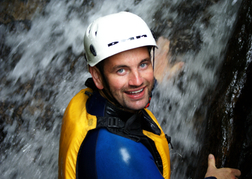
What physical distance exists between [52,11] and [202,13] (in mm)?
3729

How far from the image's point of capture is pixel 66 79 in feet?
15.4

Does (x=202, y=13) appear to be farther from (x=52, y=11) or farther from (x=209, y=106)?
(x=52, y=11)

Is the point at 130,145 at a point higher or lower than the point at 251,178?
higher

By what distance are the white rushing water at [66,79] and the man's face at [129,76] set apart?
1989 mm

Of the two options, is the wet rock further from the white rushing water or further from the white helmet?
the white helmet

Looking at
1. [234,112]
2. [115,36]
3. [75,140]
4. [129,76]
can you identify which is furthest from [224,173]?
[115,36]

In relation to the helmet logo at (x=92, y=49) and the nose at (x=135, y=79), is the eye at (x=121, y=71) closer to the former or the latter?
the nose at (x=135, y=79)

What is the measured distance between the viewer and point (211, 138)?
9.68 ft

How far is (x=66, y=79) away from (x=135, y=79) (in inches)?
128

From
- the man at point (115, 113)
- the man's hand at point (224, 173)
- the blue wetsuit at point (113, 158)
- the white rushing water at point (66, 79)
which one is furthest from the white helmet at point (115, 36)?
the white rushing water at point (66, 79)

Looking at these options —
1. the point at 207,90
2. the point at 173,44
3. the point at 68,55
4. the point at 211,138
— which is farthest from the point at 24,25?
the point at 211,138

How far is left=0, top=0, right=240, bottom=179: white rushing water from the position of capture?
3.91 metres

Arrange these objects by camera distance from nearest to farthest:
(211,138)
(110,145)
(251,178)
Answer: (110,145) → (251,178) → (211,138)

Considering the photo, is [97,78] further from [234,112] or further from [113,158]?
[234,112]
